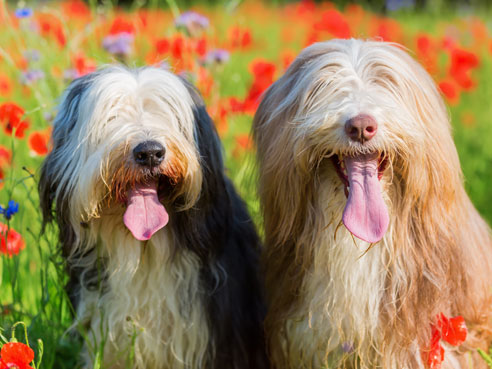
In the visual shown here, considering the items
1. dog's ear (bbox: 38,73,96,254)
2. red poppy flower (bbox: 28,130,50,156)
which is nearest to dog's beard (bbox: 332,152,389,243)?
dog's ear (bbox: 38,73,96,254)

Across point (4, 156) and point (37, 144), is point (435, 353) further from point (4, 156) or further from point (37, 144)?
point (4, 156)

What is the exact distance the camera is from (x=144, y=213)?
3.01 metres

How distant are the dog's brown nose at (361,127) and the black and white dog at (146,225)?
2.40 feet

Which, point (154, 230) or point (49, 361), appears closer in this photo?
point (154, 230)

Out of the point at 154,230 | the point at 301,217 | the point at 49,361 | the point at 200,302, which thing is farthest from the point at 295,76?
the point at 49,361

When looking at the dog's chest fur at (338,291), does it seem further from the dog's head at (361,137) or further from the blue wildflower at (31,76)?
the blue wildflower at (31,76)

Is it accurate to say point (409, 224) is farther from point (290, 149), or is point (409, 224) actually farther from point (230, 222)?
point (230, 222)

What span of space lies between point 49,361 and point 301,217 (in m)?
1.51

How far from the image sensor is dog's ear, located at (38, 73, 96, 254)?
3.19m

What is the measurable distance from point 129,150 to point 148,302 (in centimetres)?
75

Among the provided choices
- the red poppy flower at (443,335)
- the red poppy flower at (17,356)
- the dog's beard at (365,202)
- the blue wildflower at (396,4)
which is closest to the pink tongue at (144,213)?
the red poppy flower at (17,356)

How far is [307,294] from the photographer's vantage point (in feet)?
10.3

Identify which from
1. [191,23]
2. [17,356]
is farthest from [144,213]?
[191,23]

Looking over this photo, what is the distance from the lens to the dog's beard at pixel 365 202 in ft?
Result: 9.10
